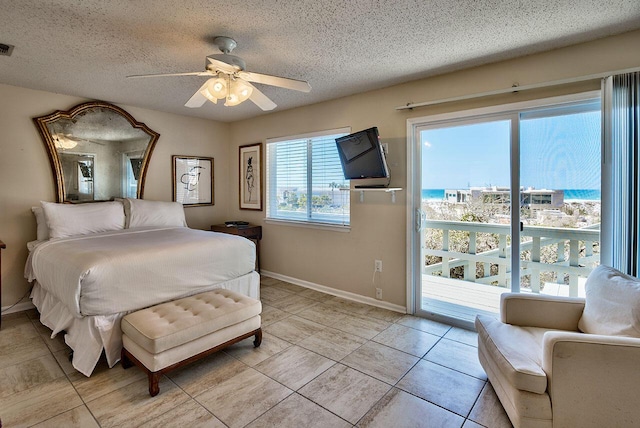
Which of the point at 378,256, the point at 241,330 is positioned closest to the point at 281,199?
the point at 378,256

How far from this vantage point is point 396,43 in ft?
8.04

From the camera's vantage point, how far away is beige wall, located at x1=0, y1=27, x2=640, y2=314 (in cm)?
260

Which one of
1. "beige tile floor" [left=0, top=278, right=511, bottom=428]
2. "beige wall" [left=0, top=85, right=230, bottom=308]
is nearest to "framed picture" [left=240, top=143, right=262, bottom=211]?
"beige wall" [left=0, top=85, right=230, bottom=308]

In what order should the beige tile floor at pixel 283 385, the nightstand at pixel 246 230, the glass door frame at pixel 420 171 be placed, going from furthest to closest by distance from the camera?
the nightstand at pixel 246 230, the glass door frame at pixel 420 171, the beige tile floor at pixel 283 385

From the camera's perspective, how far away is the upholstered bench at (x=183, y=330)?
2.06 m

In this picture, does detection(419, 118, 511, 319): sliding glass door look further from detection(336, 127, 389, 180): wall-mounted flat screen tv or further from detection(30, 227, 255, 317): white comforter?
detection(30, 227, 255, 317): white comforter

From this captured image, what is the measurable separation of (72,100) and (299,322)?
371 centimetres

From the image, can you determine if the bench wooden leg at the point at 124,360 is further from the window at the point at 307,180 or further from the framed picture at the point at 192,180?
the framed picture at the point at 192,180

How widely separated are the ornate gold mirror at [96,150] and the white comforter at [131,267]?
88cm

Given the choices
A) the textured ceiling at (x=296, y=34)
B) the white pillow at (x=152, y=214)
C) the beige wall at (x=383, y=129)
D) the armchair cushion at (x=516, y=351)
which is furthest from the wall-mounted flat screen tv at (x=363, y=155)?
the white pillow at (x=152, y=214)

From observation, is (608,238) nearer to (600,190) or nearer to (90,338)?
(600,190)

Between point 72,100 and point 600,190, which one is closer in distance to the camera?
point 600,190

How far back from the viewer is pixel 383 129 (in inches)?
138

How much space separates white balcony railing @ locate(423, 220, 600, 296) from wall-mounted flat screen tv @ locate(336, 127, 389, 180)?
783 millimetres
